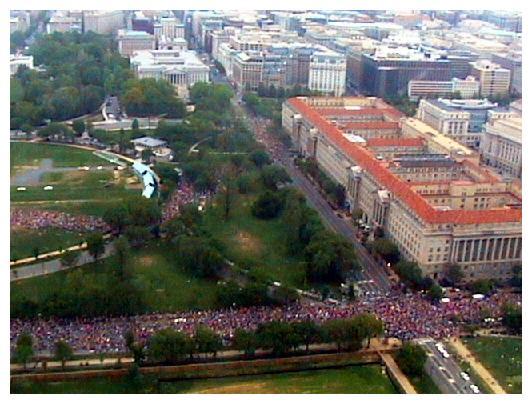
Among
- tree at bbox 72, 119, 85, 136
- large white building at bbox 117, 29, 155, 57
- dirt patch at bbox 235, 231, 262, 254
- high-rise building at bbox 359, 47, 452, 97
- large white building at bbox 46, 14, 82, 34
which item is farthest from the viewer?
large white building at bbox 46, 14, 82, 34

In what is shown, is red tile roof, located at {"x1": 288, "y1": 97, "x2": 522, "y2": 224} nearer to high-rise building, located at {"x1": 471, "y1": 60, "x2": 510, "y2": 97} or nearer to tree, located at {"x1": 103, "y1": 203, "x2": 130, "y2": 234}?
tree, located at {"x1": 103, "y1": 203, "x2": 130, "y2": 234}

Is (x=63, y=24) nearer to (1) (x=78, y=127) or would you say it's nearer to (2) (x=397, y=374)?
(1) (x=78, y=127)

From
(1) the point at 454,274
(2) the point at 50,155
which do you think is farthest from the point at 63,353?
(2) the point at 50,155

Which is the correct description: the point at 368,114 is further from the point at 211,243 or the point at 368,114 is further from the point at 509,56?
the point at 211,243

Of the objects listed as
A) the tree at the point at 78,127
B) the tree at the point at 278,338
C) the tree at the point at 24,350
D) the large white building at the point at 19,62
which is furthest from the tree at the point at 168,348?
the large white building at the point at 19,62

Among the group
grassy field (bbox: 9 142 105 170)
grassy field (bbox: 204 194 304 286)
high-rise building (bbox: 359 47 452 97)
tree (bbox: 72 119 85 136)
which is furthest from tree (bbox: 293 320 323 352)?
high-rise building (bbox: 359 47 452 97)
